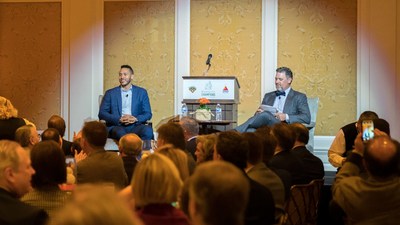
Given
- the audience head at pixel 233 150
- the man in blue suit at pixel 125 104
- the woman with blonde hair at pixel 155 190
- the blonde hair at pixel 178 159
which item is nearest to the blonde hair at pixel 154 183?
the woman with blonde hair at pixel 155 190

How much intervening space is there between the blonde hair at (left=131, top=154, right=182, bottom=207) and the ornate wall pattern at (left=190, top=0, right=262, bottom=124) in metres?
5.84

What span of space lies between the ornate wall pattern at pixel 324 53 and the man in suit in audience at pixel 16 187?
5656 millimetres

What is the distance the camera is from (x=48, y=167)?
266 cm

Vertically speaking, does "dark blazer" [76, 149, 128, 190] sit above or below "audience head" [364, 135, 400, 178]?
below

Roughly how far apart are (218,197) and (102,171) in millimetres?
2113

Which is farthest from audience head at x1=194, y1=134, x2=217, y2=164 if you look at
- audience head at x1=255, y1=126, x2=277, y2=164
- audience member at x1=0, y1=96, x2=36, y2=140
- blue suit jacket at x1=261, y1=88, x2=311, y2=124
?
blue suit jacket at x1=261, y1=88, x2=311, y2=124

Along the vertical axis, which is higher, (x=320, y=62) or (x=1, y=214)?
(x=320, y=62)

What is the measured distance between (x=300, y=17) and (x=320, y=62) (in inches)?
25.6

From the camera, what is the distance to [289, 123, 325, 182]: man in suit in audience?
408 cm

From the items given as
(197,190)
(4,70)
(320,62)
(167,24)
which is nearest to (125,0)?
(167,24)

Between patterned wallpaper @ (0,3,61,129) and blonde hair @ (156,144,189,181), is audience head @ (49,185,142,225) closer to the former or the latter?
blonde hair @ (156,144,189,181)

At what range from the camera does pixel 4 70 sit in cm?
829

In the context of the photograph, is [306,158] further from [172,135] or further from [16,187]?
[16,187]

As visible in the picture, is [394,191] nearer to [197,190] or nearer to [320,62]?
[197,190]
